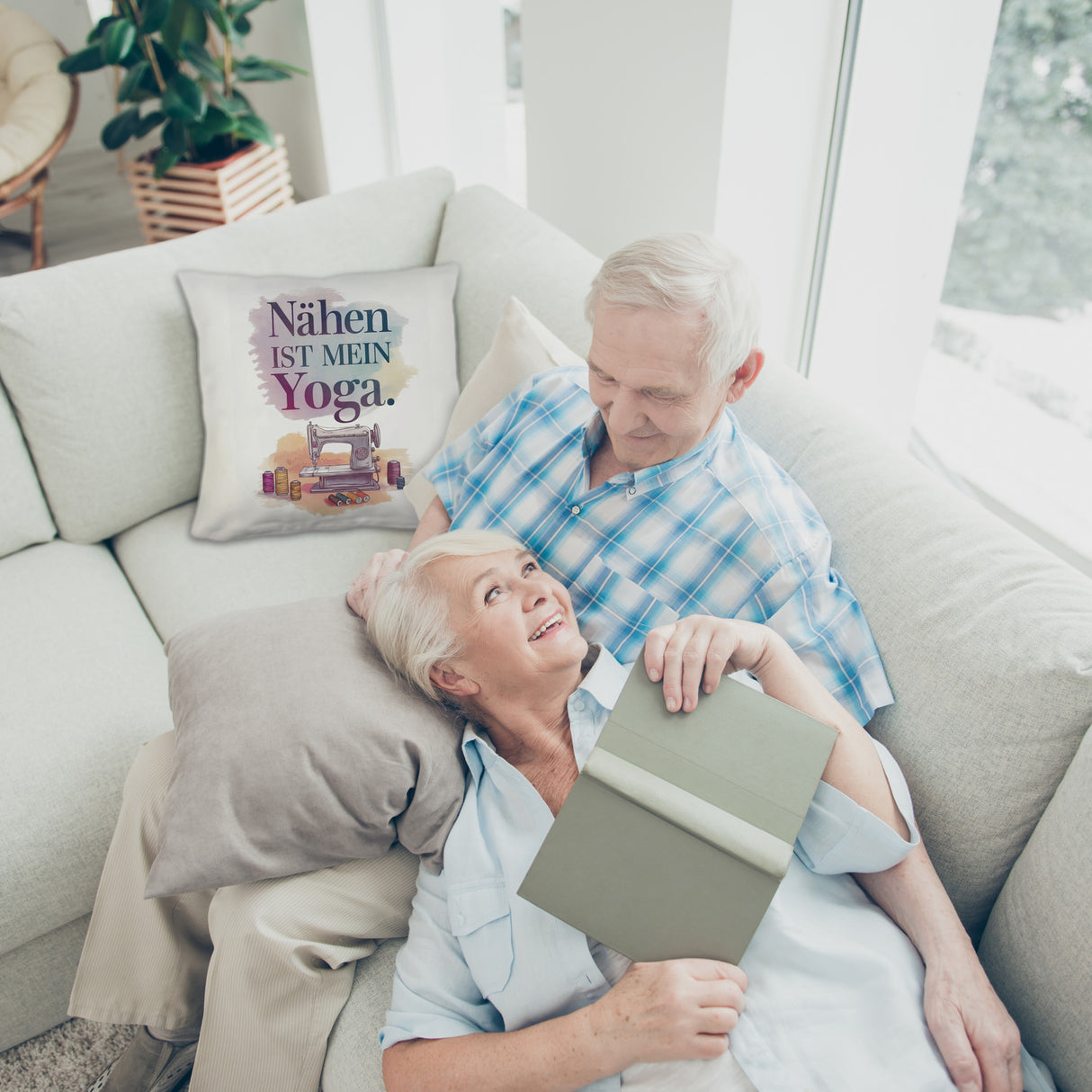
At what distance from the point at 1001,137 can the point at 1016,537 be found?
967mm

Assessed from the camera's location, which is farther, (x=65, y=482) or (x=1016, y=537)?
(x=65, y=482)

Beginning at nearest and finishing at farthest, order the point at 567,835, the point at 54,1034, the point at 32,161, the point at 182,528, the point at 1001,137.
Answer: the point at 567,835 < the point at 54,1034 < the point at 1001,137 < the point at 182,528 < the point at 32,161

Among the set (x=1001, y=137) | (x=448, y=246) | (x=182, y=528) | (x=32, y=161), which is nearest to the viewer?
(x=1001, y=137)

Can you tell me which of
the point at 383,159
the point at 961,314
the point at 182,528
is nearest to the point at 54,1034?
the point at 182,528

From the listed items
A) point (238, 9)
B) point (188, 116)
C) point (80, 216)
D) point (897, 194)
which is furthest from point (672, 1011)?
point (80, 216)

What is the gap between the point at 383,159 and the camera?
3424 mm

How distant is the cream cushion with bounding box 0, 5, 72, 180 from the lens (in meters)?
3.19

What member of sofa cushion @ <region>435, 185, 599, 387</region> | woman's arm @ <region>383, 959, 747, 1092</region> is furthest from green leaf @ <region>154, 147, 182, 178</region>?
woman's arm @ <region>383, 959, 747, 1092</region>

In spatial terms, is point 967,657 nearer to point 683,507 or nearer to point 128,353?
point 683,507

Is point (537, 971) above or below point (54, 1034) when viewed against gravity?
above

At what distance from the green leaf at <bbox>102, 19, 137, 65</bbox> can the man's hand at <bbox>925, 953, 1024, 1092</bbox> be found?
3086 mm

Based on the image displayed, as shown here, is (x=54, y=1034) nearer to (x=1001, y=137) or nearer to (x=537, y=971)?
(x=537, y=971)

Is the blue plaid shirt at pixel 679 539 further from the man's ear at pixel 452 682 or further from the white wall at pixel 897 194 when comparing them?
the white wall at pixel 897 194

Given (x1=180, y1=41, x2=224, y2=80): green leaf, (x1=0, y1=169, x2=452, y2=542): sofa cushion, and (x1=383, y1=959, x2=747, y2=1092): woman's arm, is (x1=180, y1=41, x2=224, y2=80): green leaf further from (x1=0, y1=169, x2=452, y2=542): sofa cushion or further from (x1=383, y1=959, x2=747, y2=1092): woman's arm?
(x1=383, y1=959, x2=747, y2=1092): woman's arm
